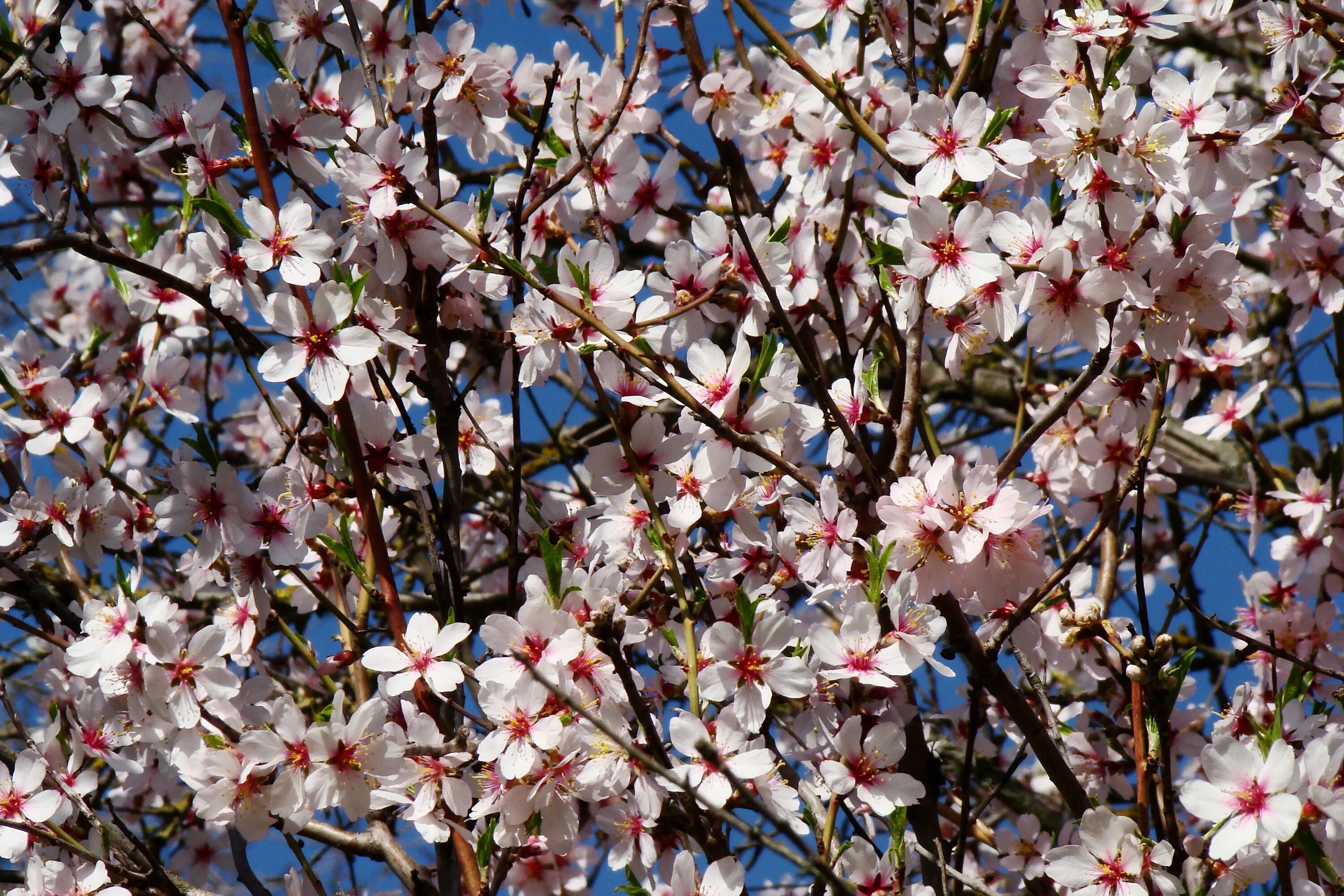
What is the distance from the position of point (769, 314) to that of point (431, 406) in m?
0.67

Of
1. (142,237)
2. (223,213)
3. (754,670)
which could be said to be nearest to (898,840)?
(754,670)

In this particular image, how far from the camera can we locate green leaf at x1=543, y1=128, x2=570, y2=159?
2504 mm

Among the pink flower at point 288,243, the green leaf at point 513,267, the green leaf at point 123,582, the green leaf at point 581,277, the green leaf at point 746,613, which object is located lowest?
the green leaf at point 746,613

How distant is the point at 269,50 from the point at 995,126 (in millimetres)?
1336

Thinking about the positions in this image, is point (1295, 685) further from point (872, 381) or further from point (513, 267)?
point (513, 267)

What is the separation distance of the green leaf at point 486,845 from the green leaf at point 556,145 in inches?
51.6

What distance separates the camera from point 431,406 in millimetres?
2346

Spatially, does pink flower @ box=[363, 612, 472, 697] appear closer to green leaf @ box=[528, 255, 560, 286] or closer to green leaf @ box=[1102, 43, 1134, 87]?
green leaf @ box=[528, 255, 560, 286]

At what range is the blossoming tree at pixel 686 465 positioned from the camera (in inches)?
74.7

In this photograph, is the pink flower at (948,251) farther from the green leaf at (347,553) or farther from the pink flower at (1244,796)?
the green leaf at (347,553)

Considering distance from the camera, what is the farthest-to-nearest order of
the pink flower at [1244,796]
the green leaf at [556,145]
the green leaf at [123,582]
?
the green leaf at [556,145]
the green leaf at [123,582]
the pink flower at [1244,796]

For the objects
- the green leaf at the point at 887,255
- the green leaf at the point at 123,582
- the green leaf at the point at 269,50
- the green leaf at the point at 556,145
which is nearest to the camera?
the green leaf at the point at 887,255

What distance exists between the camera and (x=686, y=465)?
84.9 inches

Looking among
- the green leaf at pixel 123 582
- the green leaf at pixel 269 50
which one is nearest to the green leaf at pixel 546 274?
the green leaf at pixel 269 50
